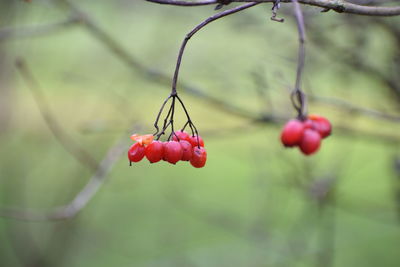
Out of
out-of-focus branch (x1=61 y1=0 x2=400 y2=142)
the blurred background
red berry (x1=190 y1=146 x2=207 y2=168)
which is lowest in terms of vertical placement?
the blurred background

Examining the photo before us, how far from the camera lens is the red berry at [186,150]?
3.64ft

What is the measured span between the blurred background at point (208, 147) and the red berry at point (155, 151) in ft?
2.98

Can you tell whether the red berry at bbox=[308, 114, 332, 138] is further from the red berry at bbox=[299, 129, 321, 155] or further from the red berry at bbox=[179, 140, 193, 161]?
the red berry at bbox=[179, 140, 193, 161]

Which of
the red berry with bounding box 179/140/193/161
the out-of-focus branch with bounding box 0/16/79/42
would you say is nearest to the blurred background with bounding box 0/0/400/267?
the out-of-focus branch with bounding box 0/16/79/42

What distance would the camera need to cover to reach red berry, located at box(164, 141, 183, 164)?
1072 mm

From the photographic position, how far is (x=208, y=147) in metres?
6.39

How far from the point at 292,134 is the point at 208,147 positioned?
5246 millimetres

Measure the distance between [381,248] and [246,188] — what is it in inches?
70.7

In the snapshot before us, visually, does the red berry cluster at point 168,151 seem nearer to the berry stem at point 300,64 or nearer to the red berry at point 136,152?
the red berry at point 136,152

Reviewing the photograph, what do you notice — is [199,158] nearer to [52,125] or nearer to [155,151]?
[155,151]

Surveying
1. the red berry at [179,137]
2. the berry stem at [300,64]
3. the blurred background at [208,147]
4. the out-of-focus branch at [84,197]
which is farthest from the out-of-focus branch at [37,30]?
the berry stem at [300,64]

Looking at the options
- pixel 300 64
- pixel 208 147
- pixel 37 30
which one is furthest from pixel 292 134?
pixel 208 147

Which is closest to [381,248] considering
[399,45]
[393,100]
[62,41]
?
→ [393,100]

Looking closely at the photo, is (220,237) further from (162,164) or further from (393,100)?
(393,100)
